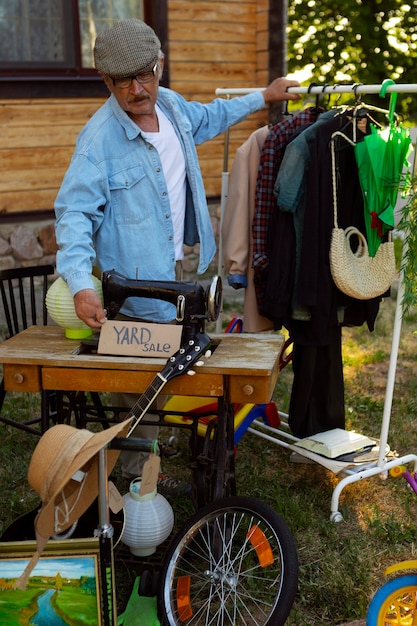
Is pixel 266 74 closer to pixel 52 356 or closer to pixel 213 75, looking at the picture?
pixel 213 75

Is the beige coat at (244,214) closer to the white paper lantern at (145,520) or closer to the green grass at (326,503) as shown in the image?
the green grass at (326,503)

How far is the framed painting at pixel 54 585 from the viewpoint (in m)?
2.19

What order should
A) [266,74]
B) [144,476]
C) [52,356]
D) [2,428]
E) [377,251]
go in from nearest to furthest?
[144,476], [52,356], [377,251], [2,428], [266,74]

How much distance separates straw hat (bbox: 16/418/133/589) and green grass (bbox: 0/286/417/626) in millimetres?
831

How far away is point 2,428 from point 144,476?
2.22 meters

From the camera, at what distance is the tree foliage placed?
13180 millimetres

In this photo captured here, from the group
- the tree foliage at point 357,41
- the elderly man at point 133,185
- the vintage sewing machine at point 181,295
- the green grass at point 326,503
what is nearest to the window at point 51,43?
the green grass at point 326,503

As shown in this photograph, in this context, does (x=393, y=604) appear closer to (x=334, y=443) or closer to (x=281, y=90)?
(x=334, y=443)

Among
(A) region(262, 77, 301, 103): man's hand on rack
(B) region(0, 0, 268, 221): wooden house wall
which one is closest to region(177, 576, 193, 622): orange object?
(A) region(262, 77, 301, 103): man's hand on rack

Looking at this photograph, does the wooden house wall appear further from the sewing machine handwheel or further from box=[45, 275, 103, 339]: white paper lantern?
the sewing machine handwheel

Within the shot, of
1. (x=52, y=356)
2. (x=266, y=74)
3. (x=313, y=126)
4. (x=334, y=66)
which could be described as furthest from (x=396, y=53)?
(x=52, y=356)

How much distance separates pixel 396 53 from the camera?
13320 mm

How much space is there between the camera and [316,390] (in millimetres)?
3648

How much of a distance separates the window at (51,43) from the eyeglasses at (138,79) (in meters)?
3.96
